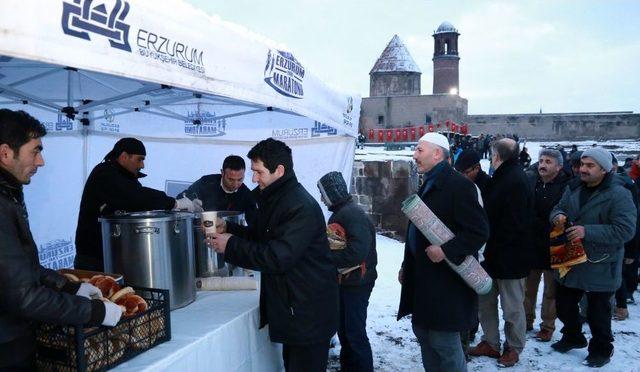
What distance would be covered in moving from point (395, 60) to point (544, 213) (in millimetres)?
50630

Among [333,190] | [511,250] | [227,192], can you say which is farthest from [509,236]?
[227,192]

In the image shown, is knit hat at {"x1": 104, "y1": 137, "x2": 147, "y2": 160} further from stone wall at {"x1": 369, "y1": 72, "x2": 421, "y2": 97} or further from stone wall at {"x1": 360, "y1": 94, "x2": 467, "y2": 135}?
stone wall at {"x1": 369, "y1": 72, "x2": 421, "y2": 97}

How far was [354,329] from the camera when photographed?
3.64 m

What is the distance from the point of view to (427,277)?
322 centimetres

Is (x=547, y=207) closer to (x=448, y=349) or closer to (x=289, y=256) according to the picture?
(x=448, y=349)

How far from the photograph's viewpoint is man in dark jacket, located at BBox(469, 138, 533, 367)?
416cm

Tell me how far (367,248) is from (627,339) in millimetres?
3438

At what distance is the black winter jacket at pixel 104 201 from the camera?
3.06 metres

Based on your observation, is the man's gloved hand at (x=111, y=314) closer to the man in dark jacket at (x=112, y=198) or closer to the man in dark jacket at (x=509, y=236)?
the man in dark jacket at (x=112, y=198)

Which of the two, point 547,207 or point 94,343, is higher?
point 547,207

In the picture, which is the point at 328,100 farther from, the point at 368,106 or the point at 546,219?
the point at 368,106

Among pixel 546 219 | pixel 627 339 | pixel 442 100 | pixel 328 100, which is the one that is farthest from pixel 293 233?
pixel 442 100

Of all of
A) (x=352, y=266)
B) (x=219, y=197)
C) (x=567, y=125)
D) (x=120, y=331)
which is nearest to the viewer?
(x=120, y=331)

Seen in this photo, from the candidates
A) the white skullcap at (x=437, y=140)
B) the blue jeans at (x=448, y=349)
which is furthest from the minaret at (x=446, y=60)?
the blue jeans at (x=448, y=349)
